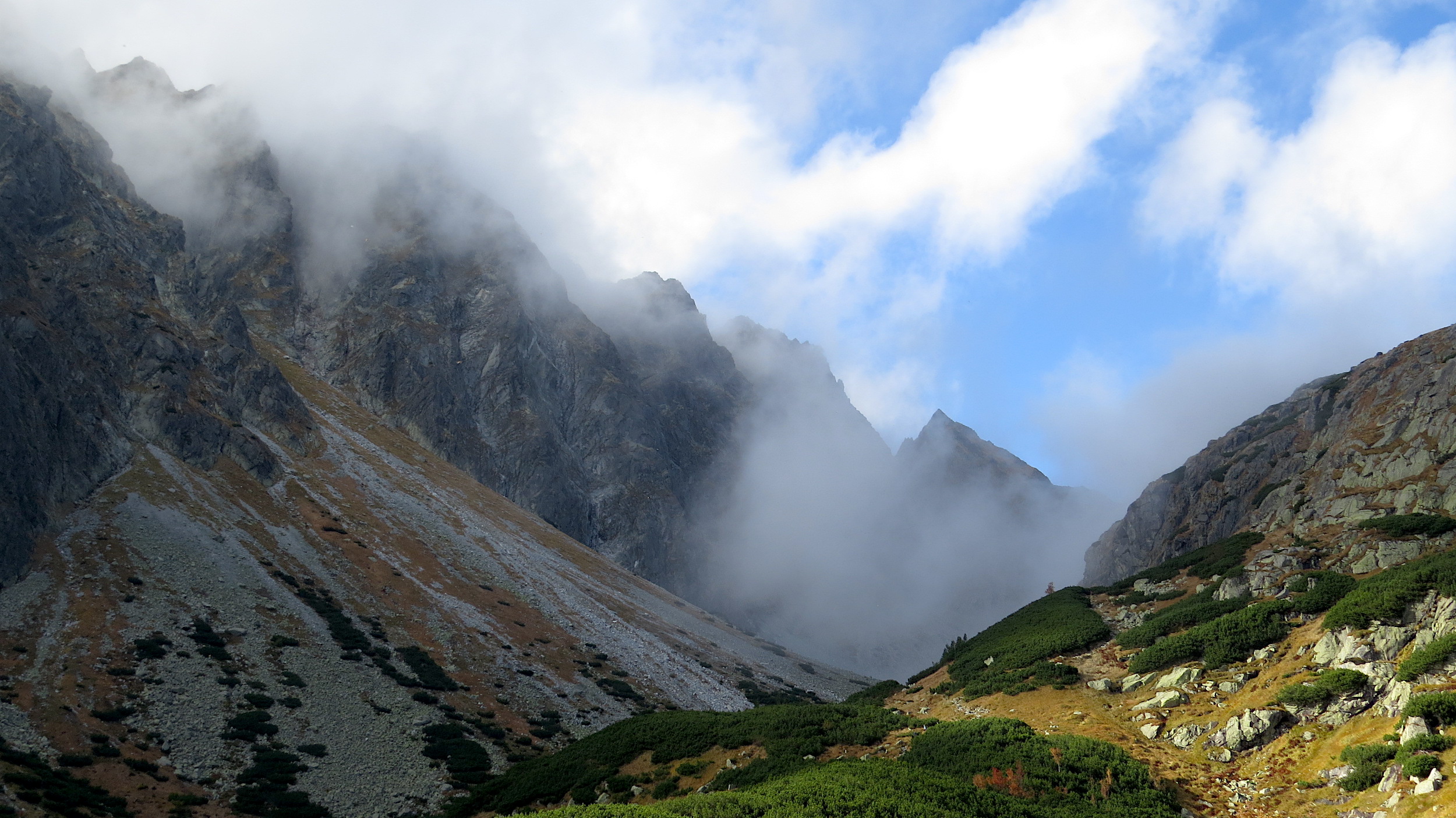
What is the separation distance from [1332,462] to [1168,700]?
39775 mm

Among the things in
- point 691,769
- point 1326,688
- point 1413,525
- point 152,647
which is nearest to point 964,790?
point 1326,688

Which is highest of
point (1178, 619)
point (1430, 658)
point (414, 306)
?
point (414, 306)

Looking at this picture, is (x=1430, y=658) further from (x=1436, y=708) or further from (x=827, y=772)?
(x=827, y=772)

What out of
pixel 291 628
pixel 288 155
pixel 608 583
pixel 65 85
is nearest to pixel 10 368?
pixel 291 628

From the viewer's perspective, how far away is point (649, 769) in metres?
33.6

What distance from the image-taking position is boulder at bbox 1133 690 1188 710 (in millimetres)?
29891

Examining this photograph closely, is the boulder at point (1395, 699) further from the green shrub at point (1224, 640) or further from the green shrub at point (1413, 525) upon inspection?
the green shrub at point (1413, 525)

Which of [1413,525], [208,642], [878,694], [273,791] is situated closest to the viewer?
[273,791]

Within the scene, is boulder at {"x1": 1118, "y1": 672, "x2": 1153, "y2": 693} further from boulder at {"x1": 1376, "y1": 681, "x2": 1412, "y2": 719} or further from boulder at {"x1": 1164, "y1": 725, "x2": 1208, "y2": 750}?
boulder at {"x1": 1376, "y1": 681, "x2": 1412, "y2": 719}

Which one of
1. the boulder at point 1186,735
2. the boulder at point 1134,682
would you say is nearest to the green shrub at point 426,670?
the boulder at point 1134,682

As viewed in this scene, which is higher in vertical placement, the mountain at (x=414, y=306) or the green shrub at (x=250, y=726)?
the mountain at (x=414, y=306)

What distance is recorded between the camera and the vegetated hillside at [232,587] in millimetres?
37938

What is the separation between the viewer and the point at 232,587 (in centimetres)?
5766

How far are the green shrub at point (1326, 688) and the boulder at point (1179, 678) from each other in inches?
262
